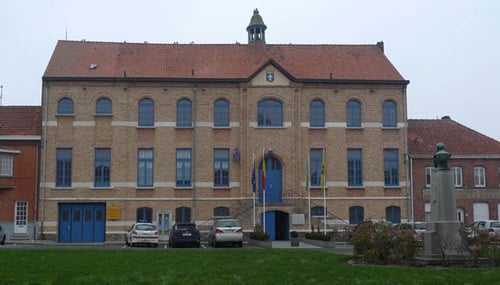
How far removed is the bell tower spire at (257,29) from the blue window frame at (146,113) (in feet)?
29.7

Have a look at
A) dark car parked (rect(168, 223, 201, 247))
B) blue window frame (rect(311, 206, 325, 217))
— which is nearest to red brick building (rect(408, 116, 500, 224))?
blue window frame (rect(311, 206, 325, 217))

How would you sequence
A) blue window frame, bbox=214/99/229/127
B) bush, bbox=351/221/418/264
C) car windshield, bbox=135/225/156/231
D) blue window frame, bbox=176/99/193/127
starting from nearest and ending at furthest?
bush, bbox=351/221/418/264 < car windshield, bbox=135/225/156/231 < blue window frame, bbox=176/99/193/127 < blue window frame, bbox=214/99/229/127

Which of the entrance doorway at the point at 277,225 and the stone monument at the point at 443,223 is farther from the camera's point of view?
the entrance doorway at the point at 277,225

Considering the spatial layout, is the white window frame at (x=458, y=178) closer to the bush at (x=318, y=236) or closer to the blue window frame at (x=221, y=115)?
the bush at (x=318, y=236)

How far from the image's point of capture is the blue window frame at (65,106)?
41.4 metres

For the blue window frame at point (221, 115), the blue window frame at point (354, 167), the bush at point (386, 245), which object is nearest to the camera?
the bush at point (386, 245)

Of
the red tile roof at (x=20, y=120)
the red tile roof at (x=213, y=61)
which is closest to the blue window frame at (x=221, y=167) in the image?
the red tile roof at (x=213, y=61)

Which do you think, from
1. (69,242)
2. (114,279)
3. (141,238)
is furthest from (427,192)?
(114,279)

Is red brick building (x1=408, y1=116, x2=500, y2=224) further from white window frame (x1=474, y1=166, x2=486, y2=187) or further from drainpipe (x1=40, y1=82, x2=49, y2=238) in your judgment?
drainpipe (x1=40, y1=82, x2=49, y2=238)

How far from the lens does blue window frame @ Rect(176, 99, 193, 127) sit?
4206 cm

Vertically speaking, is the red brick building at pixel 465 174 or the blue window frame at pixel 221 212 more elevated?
the red brick building at pixel 465 174

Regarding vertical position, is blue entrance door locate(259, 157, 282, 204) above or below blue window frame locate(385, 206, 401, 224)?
above

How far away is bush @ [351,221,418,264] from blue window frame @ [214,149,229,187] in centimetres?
2172

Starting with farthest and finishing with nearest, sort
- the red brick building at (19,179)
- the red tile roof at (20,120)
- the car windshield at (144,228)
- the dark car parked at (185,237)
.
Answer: the red tile roof at (20,120), the red brick building at (19,179), the car windshield at (144,228), the dark car parked at (185,237)
